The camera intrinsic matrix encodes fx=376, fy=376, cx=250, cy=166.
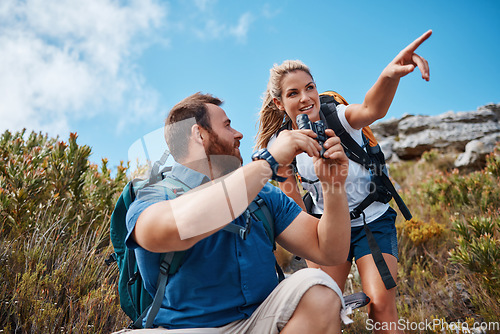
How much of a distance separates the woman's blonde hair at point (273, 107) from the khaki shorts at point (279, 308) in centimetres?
159

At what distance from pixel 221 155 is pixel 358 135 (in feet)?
3.70

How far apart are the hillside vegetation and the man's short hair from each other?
1.72m

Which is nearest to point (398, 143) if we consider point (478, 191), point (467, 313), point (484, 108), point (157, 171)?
point (484, 108)

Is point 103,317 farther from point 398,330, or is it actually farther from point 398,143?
point 398,143

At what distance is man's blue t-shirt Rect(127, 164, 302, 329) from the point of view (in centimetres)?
173

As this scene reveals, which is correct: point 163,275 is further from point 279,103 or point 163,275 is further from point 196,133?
point 279,103

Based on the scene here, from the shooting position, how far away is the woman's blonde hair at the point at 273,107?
9.75 feet

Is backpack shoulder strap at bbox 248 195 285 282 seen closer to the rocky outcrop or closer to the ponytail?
the ponytail

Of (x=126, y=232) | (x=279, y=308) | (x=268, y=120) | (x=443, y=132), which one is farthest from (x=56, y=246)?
(x=443, y=132)

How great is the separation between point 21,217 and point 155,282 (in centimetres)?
278

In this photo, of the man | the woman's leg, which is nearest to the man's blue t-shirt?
the man

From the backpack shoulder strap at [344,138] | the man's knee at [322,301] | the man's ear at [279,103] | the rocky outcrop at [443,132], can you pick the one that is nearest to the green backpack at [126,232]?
the man's knee at [322,301]

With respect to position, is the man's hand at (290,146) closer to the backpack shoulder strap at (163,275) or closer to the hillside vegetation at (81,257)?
the backpack shoulder strap at (163,275)

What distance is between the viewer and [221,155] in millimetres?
2025
